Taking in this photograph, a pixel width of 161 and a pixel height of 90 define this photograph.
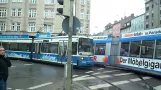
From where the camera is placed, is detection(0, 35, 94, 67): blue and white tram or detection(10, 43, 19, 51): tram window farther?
detection(10, 43, 19, 51): tram window

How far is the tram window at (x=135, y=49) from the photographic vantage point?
17766mm

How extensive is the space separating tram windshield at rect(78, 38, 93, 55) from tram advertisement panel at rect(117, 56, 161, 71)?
253cm

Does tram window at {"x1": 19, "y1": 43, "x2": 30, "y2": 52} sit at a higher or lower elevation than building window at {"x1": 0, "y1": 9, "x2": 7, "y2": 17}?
lower

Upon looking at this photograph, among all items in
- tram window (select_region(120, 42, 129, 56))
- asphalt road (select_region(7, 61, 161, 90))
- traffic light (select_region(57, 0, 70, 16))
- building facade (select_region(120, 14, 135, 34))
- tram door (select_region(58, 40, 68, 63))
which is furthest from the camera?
building facade (select_region(120, 14, 135, 34))

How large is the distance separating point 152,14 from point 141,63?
67.5 meters

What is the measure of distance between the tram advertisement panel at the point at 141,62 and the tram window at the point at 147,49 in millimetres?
310

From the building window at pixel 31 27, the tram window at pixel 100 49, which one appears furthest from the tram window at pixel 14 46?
the building window at pixel 31 27

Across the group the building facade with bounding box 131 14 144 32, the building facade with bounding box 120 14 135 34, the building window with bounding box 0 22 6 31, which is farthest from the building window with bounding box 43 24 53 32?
the building facade with bounding box 120 14 135 34

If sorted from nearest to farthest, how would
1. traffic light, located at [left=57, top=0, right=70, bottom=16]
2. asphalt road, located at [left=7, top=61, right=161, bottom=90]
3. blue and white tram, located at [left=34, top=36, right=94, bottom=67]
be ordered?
traffic light, located at [left=57, top=0, right=70, bottom=16] → asphalt road, located at [left=7, top=61, right=161, bottom=90] → blue and white tram, located at [left=34, top=36, right=94, bottom=67]

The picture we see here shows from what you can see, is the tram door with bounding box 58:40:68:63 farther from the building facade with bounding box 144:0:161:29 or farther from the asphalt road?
the building facade with bounding box 144:0:161:29

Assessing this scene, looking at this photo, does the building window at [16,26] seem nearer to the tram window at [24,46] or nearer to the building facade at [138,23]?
the tram window at [24,46]

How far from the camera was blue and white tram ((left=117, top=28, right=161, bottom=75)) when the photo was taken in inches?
602

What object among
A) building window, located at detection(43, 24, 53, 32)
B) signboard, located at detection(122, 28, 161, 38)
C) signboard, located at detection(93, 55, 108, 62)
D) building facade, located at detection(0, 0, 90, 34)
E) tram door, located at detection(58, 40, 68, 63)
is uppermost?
building facade, located at detection(0, 0, 90, 34)

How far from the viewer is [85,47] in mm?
21109
